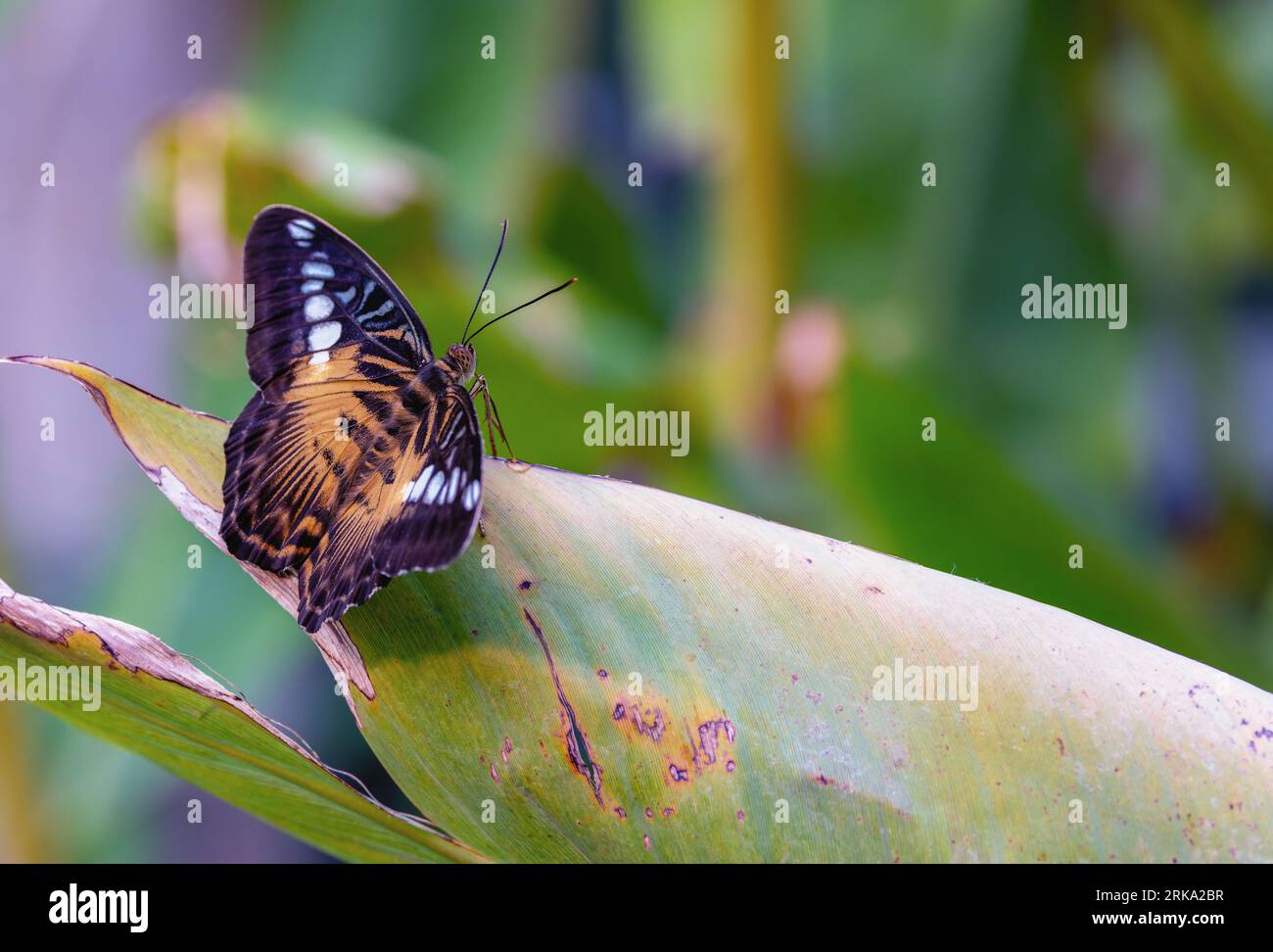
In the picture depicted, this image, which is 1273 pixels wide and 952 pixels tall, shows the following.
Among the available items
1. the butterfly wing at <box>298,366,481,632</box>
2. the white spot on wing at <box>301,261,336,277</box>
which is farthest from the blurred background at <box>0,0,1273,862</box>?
the butterfly wing at <box>298,366,481,632</box>

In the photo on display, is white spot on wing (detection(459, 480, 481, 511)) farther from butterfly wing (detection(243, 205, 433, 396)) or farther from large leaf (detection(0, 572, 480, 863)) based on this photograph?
butterfly wing (detection(243, 205, 433, 396))

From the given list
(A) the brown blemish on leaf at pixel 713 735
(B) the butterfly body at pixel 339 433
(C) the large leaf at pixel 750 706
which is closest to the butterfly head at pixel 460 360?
(B) the butterfly body at pixel 339 433

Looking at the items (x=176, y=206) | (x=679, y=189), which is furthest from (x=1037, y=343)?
(x=176, y=206)

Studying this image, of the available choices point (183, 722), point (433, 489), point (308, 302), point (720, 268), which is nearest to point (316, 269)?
point (308, 302)

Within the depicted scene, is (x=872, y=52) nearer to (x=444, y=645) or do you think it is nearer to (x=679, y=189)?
(x=679, y=189)

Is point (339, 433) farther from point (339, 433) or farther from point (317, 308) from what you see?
point (317, 308)

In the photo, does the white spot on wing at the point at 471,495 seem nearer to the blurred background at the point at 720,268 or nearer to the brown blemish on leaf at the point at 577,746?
the brown blemish on leaf at the point at 577,746
